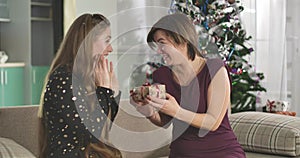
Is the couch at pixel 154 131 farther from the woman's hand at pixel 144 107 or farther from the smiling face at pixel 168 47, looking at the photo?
the smiling face at pixel 168 47

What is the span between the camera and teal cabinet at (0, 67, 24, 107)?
548 centimetres

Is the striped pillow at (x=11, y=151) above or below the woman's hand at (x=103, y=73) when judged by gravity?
below

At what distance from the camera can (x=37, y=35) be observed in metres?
5.91

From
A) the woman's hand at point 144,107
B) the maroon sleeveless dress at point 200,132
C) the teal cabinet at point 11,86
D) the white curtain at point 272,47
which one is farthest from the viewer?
the teal cabinet at point 11,86

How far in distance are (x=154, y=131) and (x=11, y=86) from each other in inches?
114

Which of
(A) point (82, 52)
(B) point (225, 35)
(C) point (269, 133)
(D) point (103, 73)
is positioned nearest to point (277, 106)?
(B) point (225, 35)

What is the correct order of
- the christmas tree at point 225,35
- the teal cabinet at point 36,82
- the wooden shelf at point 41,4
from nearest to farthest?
the christmas tree at point 225,35
the teal cabinet at point 36,82
the wooden shelf at point 41,4

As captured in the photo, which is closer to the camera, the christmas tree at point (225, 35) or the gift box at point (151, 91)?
the gift box at point (151, 91)

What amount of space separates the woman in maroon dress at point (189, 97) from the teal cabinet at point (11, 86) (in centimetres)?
322

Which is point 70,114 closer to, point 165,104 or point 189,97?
point 165,104

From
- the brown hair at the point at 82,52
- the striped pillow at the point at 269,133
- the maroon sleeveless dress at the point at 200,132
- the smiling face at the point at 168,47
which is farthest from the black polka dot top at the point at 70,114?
the striped pillow at the point at 269,133

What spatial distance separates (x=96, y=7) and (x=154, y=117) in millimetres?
3133

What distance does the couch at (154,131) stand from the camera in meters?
2.65

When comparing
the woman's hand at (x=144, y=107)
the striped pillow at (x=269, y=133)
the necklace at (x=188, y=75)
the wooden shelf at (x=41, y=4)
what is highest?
the wooden shelf at (x=41, y=4)
